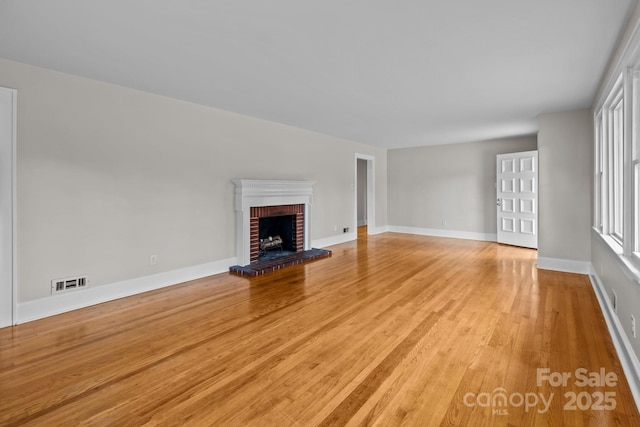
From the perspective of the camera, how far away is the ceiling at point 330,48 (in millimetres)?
2059

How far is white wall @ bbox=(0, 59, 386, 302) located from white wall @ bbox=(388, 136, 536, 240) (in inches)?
175

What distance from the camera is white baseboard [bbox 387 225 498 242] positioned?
288 inches

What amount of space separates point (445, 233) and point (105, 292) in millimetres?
7033

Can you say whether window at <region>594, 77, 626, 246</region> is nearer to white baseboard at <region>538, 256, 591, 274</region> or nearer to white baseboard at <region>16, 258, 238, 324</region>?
white baseboard at <region>538, 256, 591, 274</region>

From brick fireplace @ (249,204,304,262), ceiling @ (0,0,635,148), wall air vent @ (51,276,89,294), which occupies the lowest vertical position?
wall air vent @ (51,276,89,294)

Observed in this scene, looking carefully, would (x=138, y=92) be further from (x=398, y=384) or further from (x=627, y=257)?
(x=627, y=257)

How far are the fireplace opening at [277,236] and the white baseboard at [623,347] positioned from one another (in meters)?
4.16

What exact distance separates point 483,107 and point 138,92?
173 inches

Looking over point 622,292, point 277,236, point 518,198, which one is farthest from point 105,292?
point 518,198

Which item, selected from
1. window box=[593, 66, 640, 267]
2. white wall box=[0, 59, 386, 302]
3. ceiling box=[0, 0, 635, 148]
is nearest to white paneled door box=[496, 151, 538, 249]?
ceiling box=[0, 0, 635, 148]

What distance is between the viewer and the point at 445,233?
7922mm

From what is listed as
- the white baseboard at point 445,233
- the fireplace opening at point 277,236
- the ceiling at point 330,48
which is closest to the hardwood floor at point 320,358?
the fireplace opening at point 277,236

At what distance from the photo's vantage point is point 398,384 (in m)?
1.95

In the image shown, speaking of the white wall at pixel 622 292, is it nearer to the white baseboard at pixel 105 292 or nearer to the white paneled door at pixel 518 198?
the white paneled door at pixel 518 198
